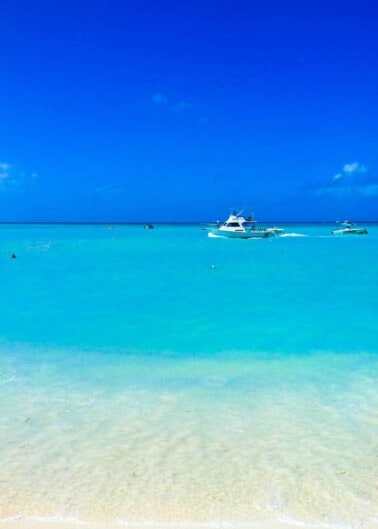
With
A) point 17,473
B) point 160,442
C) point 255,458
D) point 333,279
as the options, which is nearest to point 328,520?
point 255,458

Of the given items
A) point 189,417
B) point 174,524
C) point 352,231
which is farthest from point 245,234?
point 174,524

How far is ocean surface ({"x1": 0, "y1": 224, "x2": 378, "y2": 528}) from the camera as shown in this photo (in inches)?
165

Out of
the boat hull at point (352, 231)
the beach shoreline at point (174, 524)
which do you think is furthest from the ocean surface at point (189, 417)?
the boat hull at point (352, 231)

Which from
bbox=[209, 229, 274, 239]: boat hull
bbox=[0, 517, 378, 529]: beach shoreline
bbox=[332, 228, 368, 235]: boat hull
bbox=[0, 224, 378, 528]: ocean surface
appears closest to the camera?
bbox=[0, 517, 378, 529]: beach shoreline

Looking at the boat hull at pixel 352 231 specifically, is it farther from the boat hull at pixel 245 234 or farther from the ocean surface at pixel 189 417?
the ocean surface at pixel 189 417

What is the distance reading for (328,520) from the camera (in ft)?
12.8

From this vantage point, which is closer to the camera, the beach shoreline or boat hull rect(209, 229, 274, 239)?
the beach shoreline

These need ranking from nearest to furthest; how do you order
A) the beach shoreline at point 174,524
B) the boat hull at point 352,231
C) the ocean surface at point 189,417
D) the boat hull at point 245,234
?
the beach shoreline at point 174,524 → the ocean surface at point 189,417 → the boat hull at point 245,234 → the boat hull at point 352,231

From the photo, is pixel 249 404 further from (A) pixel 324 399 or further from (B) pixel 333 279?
(B) pixel 333 279

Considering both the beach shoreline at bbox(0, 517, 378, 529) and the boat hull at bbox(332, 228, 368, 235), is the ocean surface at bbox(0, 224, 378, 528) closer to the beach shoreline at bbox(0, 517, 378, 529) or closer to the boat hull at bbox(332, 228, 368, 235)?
the beach shoreline at bbox(0, 517, 378, 529)

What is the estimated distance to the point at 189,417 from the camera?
20.4 ft

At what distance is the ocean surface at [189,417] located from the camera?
13.7ft

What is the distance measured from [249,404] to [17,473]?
3155 millimetres

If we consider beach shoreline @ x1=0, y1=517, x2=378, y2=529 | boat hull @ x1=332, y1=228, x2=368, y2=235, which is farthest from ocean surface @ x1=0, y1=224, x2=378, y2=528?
boat hull @ x1=332, y1=228, x2=368, y2=235
